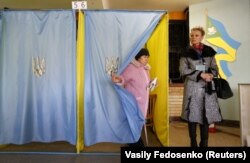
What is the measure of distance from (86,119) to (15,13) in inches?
62.6

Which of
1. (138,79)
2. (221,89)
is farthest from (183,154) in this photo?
(138,79)

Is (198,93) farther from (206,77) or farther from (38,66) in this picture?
(38,66)

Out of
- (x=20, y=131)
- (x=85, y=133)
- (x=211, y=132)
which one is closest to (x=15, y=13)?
(x=20, y=131)

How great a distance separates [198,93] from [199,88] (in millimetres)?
55

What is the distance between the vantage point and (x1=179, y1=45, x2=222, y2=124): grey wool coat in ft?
8.89

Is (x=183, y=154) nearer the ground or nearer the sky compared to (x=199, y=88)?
nearer the ground

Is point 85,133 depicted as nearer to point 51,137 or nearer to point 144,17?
point 51,137

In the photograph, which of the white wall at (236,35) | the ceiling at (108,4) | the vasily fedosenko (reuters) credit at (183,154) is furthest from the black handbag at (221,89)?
the ceiling at (108,4)

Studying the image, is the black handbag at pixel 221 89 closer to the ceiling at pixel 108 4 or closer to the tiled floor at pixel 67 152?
the tiled floor at pixel 67 152

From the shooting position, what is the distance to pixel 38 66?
10.4 ft

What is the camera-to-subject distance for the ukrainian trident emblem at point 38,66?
3166 millimetres

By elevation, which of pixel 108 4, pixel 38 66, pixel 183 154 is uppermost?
pixel 108 4

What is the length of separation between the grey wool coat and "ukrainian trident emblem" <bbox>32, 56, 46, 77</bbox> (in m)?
1.70

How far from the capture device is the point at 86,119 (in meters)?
3.18
